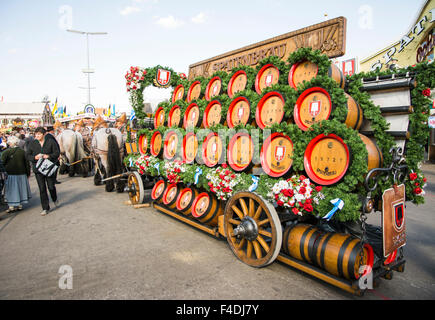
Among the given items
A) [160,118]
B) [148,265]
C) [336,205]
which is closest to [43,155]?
[160,118]

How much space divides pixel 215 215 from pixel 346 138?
230 centimetres

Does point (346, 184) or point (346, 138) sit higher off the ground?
point (346, 138)

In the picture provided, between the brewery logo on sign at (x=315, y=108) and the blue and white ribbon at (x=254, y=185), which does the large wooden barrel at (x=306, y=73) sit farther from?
the blue and white ribbon at (x=254, y=185)

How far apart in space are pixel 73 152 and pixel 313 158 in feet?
33.8

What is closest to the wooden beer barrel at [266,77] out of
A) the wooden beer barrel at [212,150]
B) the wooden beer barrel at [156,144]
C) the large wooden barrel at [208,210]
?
the wooden beer barrel at [212,150]

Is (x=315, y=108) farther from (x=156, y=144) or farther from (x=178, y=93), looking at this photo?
(x=156, y=144)

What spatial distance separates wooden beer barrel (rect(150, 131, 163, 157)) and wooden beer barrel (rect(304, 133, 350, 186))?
3302 mm

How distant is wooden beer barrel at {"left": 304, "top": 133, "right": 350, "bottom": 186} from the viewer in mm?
2564

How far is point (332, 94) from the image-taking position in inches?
108

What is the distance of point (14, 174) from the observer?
604cm

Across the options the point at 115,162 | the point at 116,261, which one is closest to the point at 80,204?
the point at 115,162

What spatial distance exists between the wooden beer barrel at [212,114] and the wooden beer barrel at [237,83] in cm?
27

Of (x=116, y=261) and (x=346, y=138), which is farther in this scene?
(x=116, y=261)
